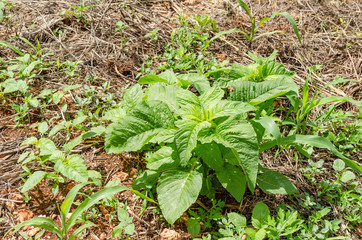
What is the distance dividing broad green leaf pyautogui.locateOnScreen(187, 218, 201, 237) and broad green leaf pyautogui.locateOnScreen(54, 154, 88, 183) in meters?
0.70

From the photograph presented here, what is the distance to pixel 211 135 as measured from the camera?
1668mm

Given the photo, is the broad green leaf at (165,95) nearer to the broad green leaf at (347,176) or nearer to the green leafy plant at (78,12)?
the broad green leaf at (347,176)

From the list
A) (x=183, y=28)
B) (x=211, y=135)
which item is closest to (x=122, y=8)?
(x=183, y=28)

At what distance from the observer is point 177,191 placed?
1683mm

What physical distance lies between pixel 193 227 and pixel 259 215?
415 mm

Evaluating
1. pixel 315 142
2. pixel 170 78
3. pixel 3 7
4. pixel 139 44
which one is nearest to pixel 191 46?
pixel 139 44

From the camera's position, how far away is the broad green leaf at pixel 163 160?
1.81 metres

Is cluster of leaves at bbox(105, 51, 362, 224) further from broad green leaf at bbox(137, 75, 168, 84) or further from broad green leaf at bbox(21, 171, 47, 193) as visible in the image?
broad green leaf at bbox(21, 171, 47, 193)

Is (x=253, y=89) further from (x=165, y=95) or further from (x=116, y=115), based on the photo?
(x=116, y=115)

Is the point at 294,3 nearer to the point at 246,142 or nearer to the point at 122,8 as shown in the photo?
the point at 122,8

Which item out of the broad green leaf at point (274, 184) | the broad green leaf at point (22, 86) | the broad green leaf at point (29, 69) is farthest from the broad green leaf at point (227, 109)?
the broad green leaf at point (29, 69)

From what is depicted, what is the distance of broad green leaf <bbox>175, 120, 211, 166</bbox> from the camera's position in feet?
5.11

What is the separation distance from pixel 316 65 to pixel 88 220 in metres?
2.47

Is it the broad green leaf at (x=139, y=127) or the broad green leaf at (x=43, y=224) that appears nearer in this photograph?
the broad green leaf at (x=43, y=224)
